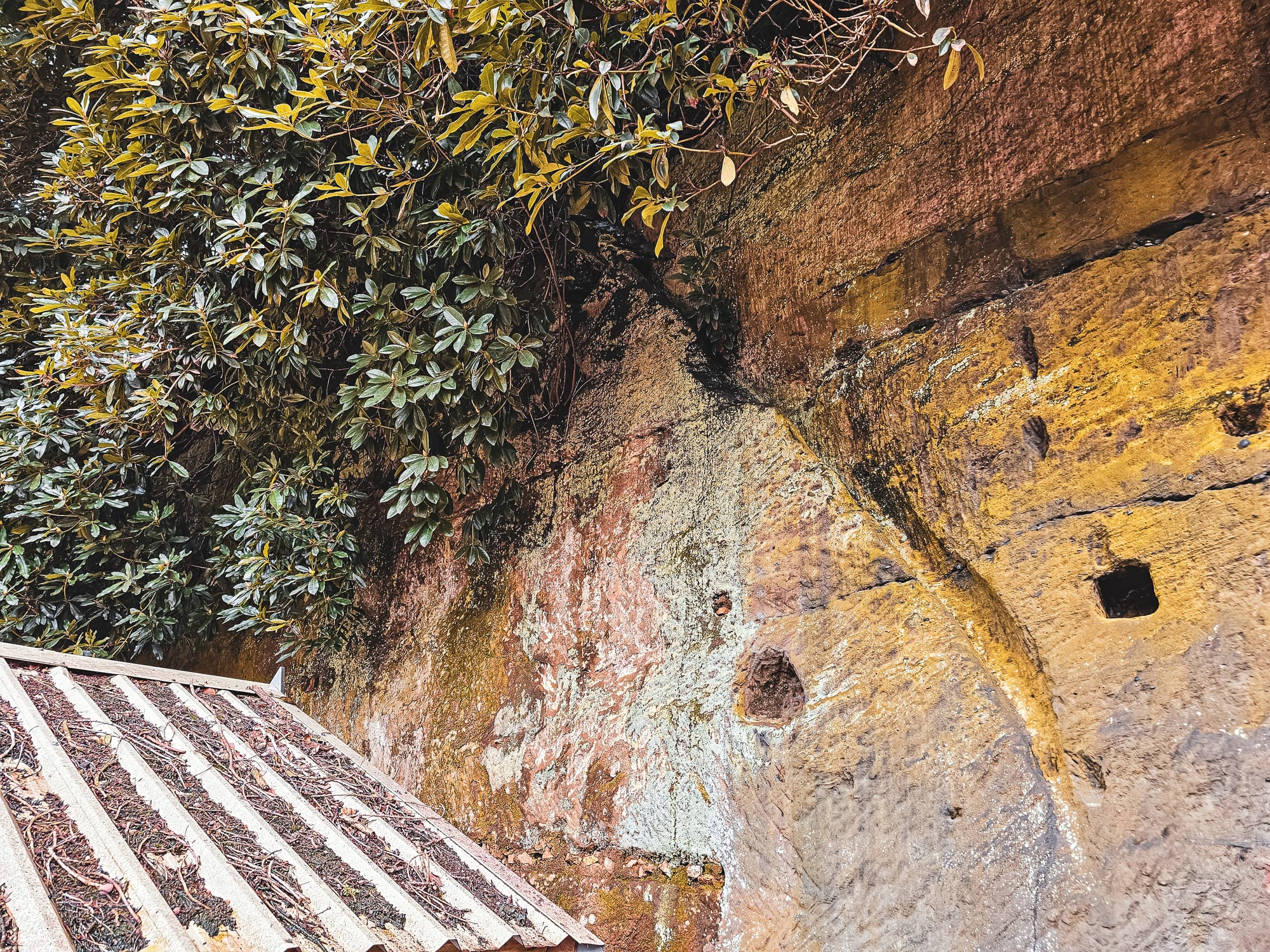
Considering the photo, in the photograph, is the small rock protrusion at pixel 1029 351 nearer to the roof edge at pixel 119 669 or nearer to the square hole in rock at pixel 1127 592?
the square hole in rock at pixel 1127 592

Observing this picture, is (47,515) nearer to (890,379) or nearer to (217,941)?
(217,941)

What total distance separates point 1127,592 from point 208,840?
258 cm

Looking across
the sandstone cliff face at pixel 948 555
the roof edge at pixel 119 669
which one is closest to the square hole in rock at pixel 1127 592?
the sandstone cliff face at pixel 948 555

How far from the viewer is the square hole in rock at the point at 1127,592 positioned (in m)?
2.31

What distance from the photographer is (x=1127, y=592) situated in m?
2.38

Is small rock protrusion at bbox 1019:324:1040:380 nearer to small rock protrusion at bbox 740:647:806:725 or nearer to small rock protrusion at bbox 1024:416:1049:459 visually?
small rock protrusion at bbox 1024:416:1049:459

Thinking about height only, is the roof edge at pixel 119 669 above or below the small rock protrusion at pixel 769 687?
above

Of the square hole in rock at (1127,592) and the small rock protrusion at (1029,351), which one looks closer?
the square hole in rock at (1127,592)

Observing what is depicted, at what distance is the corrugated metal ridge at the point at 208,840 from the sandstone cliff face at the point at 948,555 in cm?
82

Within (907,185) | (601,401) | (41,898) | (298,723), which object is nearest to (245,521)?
(298,723)

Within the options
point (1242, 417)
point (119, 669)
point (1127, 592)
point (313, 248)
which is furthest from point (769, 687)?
point (313, 248)

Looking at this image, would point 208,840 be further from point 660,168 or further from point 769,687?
point 660,168

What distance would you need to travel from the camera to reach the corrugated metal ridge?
1.83m

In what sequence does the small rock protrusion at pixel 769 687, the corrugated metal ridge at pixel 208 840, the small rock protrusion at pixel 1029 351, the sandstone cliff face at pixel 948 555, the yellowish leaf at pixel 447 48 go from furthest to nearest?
the small rock protrusion at pixel 769 687 < the small rock protrusion at pixel 1029 351 < the yellowish leaf at pixel 447 48 < the sandstone cliff face at pixel 948 555 < the corrugated metal ridge at pixel 208 840
